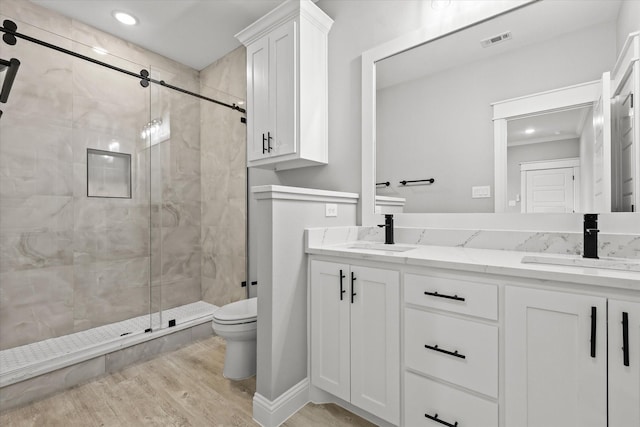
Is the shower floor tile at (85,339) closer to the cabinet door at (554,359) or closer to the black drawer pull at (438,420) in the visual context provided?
the black drawer pull at (438,420)

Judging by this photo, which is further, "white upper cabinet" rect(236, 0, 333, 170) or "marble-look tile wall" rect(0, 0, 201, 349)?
"marble-look tile wall" rect(0, 0, 201, 349)

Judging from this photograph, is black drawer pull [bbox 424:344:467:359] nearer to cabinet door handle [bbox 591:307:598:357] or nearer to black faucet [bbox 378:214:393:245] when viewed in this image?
cabinet door handle [bbox 591:307:598:357]

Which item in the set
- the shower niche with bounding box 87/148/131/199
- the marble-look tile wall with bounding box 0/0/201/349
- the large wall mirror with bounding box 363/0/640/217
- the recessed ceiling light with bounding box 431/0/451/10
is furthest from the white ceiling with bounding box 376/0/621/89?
the shower niche with bounding box 87/148/131/199

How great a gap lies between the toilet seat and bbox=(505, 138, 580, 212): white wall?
1590 mm

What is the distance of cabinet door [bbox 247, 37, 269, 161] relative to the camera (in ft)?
7.24

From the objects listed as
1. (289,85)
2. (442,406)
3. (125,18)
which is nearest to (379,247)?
(442,406)

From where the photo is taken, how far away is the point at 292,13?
6.67 ft

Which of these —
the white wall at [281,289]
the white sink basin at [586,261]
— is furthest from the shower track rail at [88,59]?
the white sink basin at [586,261]

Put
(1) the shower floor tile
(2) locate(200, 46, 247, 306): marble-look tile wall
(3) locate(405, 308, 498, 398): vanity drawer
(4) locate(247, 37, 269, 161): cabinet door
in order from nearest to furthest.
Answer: (3) locate(405, 308, 498, 398): vanity drawer, (1) the shower floor tile, (4) locate(247, 37, 269, 161): cabinet door, (2) locate(200, 46, 247, 306): marble-look tile wall

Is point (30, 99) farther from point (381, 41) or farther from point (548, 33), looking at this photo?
point (548, 33)

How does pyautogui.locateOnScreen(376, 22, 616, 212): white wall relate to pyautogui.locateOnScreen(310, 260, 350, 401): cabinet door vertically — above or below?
above

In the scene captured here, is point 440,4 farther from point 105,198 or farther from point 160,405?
point 105,198

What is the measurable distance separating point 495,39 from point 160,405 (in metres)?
2.65

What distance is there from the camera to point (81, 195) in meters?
2.52
